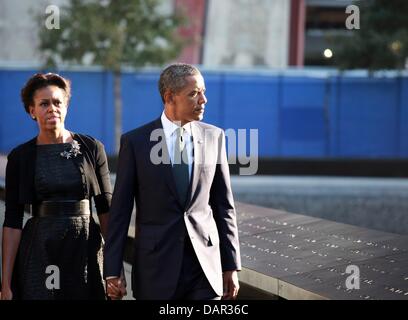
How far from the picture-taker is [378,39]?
23.5 m

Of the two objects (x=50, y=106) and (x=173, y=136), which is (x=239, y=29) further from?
(x=173, y=136)

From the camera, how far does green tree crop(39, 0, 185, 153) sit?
954 inches

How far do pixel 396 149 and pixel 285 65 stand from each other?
24.9 ft

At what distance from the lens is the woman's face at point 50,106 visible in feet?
14.4

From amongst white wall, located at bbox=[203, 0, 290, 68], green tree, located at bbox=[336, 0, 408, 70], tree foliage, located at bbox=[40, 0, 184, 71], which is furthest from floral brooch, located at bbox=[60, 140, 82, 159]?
white wall, located at bbox=[203, 0, 290, 68]

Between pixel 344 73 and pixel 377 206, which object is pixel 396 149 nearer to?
pixel 344 73

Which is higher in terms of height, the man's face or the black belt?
the man's face

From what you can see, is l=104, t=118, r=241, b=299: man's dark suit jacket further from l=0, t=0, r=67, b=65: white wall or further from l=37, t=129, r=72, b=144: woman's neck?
l=0, t=0, r=67, b=65: white wall

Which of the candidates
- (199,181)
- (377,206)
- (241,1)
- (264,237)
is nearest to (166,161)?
(199,181)

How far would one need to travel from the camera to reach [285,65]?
32969 millimetres

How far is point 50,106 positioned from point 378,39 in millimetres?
20024

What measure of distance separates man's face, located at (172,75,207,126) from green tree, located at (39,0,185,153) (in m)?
20.6

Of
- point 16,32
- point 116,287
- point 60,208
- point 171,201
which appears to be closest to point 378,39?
point 16,32

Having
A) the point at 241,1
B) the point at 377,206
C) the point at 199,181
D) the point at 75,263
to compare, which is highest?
the point at 241,1
